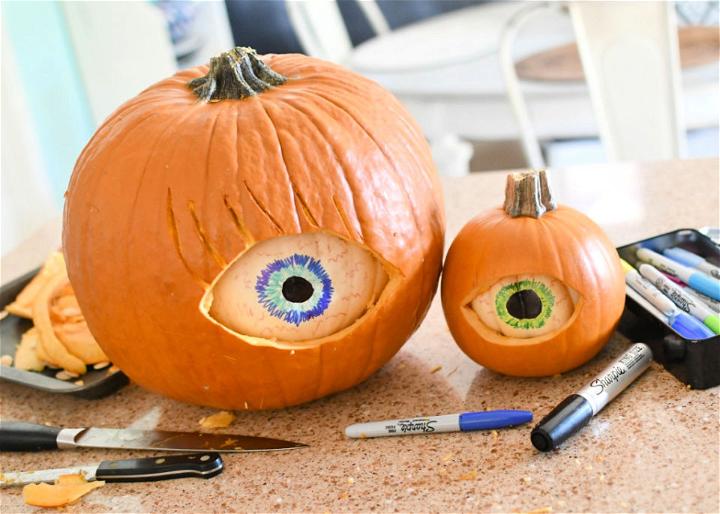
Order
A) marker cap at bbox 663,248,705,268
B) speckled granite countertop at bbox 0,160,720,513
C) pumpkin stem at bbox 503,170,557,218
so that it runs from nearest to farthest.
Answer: speckled granite countertop at bbox 0,160,720,513 → pumpkin stem at bbox 503,170,557,218 → marker cap at bbox 663,248,705,268

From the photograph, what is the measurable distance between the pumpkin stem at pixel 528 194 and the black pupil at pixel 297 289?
0.18 metres

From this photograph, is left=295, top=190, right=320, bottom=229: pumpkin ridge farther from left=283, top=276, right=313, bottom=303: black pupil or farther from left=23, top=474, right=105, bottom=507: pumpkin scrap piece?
left=23, top=474, right=105, bottom=507: pumpkin scrap piece

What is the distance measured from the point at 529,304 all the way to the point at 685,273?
176 millimetres

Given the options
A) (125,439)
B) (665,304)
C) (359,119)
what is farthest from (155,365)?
(665,304)

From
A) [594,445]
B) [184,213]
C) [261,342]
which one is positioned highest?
[184,213]

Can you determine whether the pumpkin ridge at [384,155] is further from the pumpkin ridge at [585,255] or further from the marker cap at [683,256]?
the marker cap at [683,256]

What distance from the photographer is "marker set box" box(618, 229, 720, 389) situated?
0.68 metres

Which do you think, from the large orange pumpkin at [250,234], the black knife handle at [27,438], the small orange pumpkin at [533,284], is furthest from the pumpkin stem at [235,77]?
the black knife handle at [27,438]

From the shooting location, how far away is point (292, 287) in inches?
25.7

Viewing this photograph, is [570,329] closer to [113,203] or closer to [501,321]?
[501,321]

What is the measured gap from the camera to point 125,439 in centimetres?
72

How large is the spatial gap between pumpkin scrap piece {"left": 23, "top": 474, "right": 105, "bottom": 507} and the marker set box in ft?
1.53

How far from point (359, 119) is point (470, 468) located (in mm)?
282

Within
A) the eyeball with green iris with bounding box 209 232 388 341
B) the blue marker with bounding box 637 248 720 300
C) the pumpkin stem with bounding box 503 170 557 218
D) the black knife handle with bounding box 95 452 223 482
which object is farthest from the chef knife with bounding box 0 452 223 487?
the blue marker with bounding box 637 248 720 300
